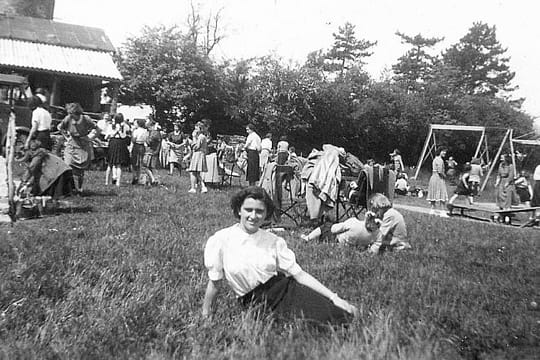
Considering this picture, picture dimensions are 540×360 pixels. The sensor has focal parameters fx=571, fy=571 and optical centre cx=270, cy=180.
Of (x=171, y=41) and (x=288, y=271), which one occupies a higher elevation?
(x=171, y=41)

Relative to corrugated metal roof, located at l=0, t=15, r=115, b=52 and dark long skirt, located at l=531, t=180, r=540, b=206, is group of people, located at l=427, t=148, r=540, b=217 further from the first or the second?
corrugated metal roof, located at l=0, t=15, r=115, b=52

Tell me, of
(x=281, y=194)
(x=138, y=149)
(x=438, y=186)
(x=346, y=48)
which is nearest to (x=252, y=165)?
(x=138, y=149)

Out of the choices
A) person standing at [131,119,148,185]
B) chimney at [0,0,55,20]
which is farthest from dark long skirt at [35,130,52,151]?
chimney at [0,0,55,20]

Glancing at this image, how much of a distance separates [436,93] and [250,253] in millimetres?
41533

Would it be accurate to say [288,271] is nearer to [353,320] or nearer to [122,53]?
[353,320]

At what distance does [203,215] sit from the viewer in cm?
991

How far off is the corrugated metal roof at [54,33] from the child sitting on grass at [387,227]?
2281 centimetres

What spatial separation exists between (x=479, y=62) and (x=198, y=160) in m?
46.9

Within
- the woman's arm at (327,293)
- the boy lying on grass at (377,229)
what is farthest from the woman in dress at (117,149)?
the woman's arm at (327,293)

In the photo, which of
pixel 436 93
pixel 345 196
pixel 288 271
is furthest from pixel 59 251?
pixel 436 93

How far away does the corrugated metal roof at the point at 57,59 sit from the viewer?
24.2 m

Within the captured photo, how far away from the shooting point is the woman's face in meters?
4.20

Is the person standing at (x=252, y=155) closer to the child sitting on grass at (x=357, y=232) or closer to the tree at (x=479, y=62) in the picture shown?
the child sitting on grass at (x=357, y=232)

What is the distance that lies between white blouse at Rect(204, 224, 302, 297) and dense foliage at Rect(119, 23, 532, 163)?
26.2m
